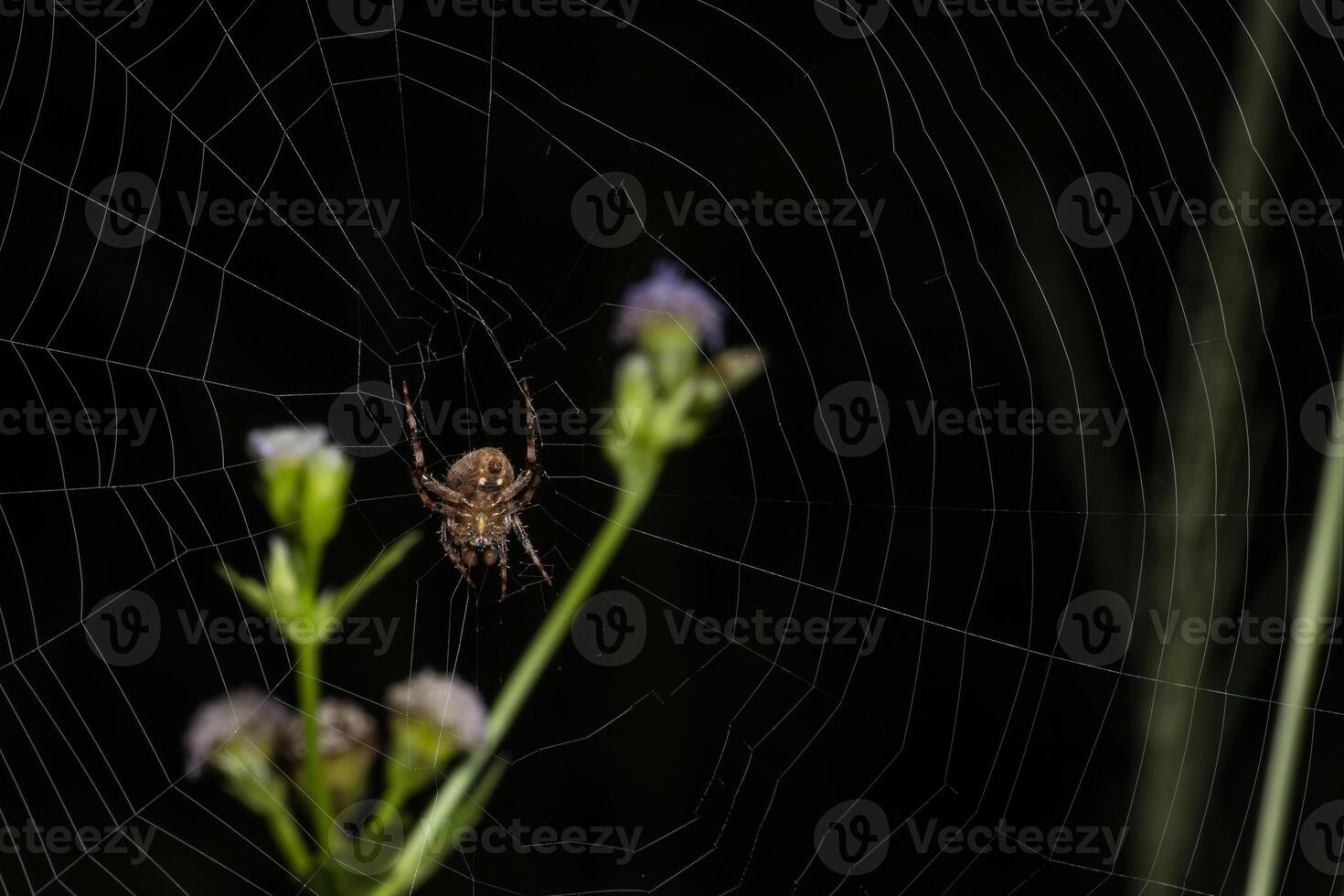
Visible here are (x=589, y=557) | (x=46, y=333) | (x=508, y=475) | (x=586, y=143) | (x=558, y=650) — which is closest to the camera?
(x=589, y=557)

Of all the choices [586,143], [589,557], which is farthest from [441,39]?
[589,557]

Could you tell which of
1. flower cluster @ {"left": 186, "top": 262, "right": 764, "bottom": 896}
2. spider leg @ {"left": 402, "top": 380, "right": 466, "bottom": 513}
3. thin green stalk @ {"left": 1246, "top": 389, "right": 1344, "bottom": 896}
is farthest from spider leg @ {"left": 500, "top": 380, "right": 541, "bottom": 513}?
thin green stalk @ {"left": 1246, "top": 389, "right": 1344, "bottom": 896}

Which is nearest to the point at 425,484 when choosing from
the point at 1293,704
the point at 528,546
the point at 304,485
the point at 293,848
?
the point at 528,546

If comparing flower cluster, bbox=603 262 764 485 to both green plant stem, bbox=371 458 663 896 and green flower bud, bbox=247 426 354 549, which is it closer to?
green plant stem, bbox=371 458 663 896

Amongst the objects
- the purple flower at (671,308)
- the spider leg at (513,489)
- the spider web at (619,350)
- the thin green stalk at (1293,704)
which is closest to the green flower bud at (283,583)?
the spider web at (619,350)

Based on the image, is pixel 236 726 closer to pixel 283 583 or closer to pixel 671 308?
pixel 283 583

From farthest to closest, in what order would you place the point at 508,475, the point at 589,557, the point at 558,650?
the point at 508,475 → the point at 558,650 → the point at 589,557

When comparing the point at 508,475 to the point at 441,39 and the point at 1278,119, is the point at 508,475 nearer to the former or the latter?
the point at 441,39
